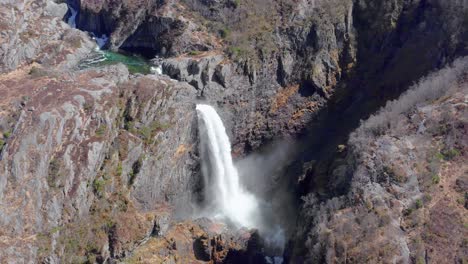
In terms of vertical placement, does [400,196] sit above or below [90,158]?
above

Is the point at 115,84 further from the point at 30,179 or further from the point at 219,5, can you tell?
the point at 219,5

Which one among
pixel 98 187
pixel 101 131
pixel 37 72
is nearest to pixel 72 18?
pixel 37 72

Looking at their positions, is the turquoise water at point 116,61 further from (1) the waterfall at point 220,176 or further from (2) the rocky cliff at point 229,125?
(1) the waterfall at point 220,176

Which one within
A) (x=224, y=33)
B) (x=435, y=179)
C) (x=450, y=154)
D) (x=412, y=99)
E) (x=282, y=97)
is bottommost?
(x=282, y=97)

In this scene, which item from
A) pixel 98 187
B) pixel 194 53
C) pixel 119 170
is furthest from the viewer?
pixel 194 53

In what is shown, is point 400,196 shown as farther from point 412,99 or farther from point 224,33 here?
point 224,33

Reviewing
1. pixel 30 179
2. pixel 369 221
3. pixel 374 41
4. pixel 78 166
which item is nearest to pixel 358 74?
pixel 374 41
